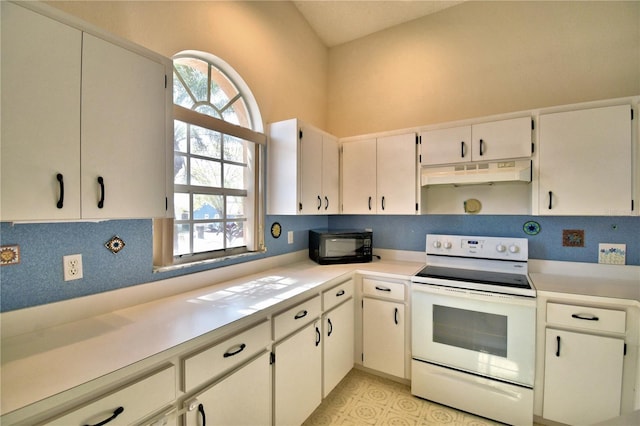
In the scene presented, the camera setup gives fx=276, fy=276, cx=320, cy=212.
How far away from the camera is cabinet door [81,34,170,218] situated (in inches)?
42.8

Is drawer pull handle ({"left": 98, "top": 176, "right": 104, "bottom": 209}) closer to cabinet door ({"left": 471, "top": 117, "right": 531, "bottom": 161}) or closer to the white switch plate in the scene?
cabinet door ({"left": 471, "top": 117, "right": 531, "bottom": 161})

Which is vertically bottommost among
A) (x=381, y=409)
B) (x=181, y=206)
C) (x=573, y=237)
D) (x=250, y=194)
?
(x=381, y=409)

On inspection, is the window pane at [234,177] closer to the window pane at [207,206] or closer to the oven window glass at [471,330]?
the window pane at [207,206]

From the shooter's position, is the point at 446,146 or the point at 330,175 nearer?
the point at 446,146

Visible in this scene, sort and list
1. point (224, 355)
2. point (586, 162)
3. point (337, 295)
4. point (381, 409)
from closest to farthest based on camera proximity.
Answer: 1. point (224, 355)
2. point (586, 162)
3. point (381, 409)
4. point (337, 295)

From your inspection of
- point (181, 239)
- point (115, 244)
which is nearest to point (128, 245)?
point (115, 244)

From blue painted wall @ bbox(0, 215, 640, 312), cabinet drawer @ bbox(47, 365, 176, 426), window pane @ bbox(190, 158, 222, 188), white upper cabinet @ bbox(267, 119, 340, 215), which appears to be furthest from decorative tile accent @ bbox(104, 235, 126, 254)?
white upper cabinet @ bbox(267, 119, 340, 215)

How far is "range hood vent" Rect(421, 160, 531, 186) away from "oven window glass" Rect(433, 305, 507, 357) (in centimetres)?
99

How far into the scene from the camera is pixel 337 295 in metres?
2.18

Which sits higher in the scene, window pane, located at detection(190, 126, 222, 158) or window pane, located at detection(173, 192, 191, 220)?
window pane, located at detection(190, 126, 222, 158)

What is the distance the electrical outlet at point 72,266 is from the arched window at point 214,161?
0.51m

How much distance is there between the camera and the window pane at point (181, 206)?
179cm

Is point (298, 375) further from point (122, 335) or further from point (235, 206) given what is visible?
point (235, 206)

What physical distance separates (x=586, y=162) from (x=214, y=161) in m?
2.65
